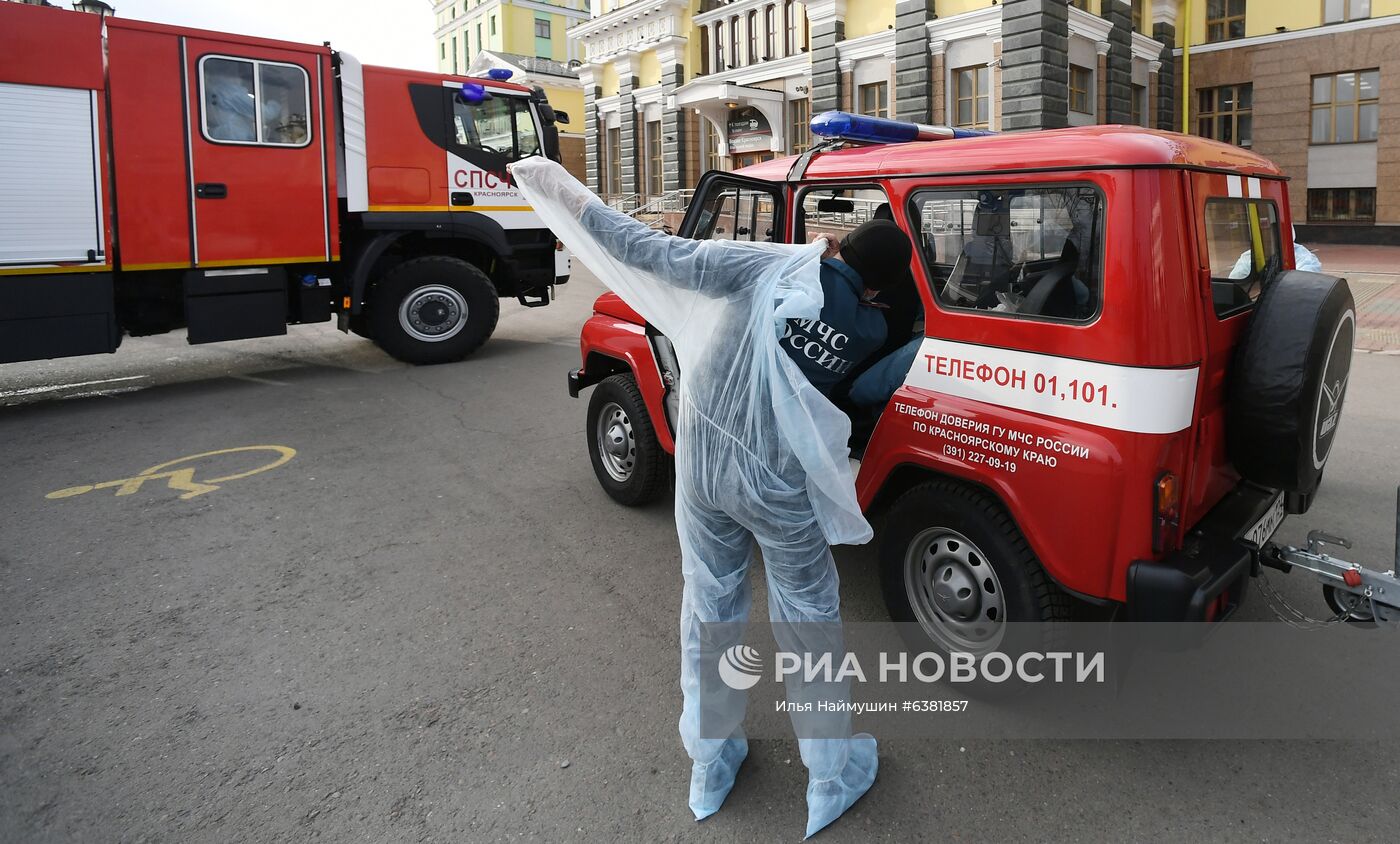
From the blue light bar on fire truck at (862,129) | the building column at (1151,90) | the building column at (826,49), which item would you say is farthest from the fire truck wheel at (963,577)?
the building column at (1151,90)

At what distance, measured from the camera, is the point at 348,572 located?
436 centimetres

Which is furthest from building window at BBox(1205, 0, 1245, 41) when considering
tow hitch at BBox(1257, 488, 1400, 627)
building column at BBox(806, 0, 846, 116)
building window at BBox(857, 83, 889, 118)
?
tow hitch at BBox(1257, 488, 1400, 627)

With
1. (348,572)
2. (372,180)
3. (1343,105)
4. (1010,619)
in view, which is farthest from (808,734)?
(1343,105)

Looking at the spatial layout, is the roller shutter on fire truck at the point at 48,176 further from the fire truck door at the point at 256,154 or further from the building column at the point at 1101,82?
the building column at the point at 1101,82

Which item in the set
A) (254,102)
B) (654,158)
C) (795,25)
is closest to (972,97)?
(795,25)

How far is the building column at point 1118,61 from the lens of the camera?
939 inches

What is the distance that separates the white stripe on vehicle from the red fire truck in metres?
7.63

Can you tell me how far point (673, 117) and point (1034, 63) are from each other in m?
16.4

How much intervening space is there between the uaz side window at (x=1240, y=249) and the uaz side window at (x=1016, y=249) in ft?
1.33

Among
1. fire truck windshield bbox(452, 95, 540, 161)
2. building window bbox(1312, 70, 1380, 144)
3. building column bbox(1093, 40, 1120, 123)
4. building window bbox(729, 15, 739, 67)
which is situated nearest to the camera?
fire truck windshield bbox(452, 95, 540, 161)

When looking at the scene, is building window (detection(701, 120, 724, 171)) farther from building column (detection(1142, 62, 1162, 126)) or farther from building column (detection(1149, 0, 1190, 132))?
building column (detection(1149, 0, 1190, 132))

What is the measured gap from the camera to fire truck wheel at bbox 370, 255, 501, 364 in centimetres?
957

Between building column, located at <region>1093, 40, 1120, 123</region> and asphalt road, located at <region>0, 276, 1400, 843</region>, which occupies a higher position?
building column, located at <region>1093, 40, 1120, 123</region>

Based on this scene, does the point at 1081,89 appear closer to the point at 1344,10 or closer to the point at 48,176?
the point at 1344,10
